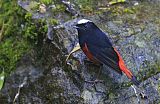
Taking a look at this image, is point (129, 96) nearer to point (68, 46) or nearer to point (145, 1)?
point (68, 46)

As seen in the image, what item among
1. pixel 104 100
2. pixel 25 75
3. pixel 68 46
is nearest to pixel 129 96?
pixel 104 100

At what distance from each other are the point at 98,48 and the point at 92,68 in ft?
0.95

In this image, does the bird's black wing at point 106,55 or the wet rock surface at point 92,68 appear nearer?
the bird's black wing at point 106,55

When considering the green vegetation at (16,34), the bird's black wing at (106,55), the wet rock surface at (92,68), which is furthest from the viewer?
the green vegetation at (16,34)

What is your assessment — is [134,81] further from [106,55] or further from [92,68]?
[92,68]

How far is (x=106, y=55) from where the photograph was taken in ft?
14.3

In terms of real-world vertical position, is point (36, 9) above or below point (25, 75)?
above

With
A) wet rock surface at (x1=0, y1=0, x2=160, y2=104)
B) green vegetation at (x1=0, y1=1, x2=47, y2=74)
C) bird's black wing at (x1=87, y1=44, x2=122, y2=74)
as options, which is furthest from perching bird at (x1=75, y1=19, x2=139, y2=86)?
green vegetation at (x1=0, y1=1, x2=47, y2=74)

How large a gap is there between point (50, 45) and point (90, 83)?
901 millimetres

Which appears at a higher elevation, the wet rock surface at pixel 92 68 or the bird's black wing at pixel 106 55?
the bird's black wing at pixel 106 55

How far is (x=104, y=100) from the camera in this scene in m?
4.30

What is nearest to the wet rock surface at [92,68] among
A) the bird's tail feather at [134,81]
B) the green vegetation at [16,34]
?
the green vegetation at [16,34]

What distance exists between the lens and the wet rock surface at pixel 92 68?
4.39 metres

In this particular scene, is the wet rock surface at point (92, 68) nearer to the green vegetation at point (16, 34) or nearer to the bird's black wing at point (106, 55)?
the green vegetation at point (16, 34)
